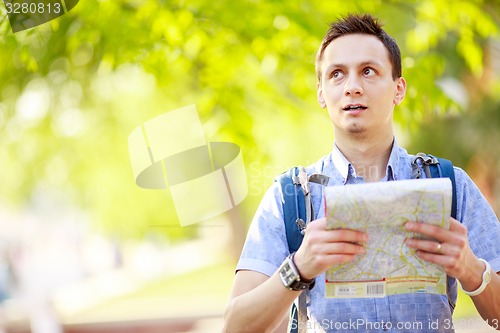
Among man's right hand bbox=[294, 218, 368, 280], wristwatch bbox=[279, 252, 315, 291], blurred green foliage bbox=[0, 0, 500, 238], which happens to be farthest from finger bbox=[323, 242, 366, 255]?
blurred green foliage bbox=[0, 0, 500, 238]

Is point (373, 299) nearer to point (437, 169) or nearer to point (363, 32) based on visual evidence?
point (437, 169)

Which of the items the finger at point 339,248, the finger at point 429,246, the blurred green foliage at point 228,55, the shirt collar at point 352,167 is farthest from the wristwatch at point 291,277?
the blurred green foliage at point 228,55

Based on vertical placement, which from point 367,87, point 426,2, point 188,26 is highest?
point 426,2

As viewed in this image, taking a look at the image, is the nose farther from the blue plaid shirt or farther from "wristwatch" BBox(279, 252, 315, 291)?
→ "wristwatch" BBox(279, 252, 315, 291)

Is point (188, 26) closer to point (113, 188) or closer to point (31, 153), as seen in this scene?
point (31, 153)

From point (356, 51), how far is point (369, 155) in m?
0.32

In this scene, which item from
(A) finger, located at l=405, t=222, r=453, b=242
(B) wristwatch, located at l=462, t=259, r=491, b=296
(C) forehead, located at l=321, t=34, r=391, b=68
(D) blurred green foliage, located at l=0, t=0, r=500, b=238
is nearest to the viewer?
(A) finger, located at l=405, t=222, r=453, b=242

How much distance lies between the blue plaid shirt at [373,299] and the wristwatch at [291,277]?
18 cm

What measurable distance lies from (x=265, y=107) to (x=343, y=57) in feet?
19.0

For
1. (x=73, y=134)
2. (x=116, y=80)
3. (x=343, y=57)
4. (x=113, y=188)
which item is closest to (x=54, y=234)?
(x=113, y=188)

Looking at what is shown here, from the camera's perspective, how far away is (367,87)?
6.86 ft

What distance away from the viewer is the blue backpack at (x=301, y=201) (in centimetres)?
205

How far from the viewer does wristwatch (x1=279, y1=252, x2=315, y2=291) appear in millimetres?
1814

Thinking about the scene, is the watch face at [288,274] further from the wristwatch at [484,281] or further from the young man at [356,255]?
the wristwatch at [484,281]
